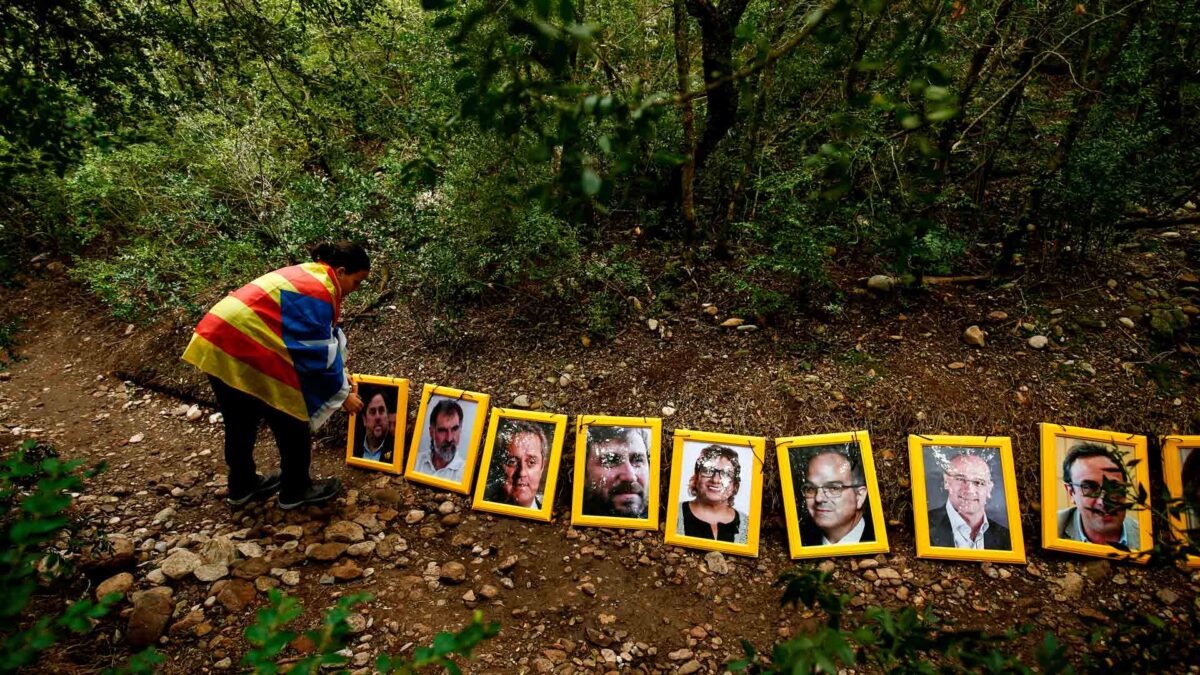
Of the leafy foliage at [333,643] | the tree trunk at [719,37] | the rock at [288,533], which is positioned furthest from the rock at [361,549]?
the tree trunk at [719,37]

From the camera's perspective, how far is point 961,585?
2604mm

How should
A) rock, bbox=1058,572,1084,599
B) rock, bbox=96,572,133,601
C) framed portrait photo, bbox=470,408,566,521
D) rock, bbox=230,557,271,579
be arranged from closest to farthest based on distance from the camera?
1. rock, bbox=96,572,133,601
2. rock, bbox=1058,572,1084,599
3. rock, bbox=230,557,271,579
4. framed portrait photo, bbox=470,408,566,521

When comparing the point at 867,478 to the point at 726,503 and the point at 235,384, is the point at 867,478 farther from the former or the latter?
the point at 235,384

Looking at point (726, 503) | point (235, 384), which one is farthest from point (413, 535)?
point (726, 503)

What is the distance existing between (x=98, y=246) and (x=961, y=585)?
8.43 meters

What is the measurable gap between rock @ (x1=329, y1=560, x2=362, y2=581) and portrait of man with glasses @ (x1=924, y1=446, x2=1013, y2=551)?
283 centimetres

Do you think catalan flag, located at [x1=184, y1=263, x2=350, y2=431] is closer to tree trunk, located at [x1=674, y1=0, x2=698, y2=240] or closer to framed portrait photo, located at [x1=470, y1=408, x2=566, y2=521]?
framed portrait photo, located at [x1=470, y1=408, x2=566, y2=521]

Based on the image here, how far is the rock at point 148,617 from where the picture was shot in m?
2.24

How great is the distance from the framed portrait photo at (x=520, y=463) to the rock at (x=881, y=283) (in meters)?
2.23

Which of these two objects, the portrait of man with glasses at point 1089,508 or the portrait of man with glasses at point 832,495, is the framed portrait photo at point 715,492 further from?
the portrait of man with glasses at point 1089,508

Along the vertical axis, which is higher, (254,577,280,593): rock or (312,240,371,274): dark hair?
(312,240,371,274): dark hair

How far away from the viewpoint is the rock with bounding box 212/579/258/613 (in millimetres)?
2453

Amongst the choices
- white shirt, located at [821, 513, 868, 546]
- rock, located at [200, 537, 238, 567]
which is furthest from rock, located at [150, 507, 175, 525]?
white shirt, located at [821, 513, 868, 546]

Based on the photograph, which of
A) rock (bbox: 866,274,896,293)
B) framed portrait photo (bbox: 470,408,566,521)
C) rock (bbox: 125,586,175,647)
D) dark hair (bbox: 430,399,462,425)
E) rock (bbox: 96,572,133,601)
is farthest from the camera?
rock (bbox: 866,274,896,293)
